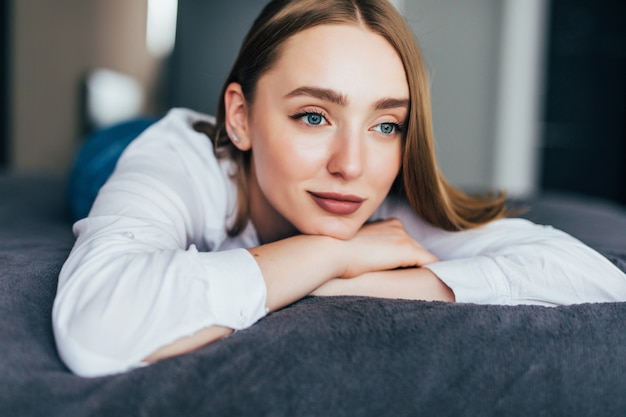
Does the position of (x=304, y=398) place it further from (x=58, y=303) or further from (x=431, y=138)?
(x=431, y=138)

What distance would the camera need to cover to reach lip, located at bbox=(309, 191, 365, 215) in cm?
103

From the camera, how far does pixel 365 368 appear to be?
27.0 inches

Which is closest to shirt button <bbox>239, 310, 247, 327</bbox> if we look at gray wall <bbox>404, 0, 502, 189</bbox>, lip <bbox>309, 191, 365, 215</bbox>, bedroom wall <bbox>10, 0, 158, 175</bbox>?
lip <bbox>309, 191, 365, 215</bbox>

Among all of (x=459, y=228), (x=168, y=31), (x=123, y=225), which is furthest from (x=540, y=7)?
(x=123, y=225)

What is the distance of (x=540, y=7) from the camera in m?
4.46

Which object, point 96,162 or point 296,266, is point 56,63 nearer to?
point 96,162

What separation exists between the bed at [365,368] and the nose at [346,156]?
260 mm

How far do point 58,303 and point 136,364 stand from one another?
0.47 feet

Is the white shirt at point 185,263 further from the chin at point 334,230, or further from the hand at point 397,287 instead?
the chin at point 334,230

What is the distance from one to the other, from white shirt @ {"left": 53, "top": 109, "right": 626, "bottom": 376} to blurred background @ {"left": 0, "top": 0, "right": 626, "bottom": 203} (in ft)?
10.0

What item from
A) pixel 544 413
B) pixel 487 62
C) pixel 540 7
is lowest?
pixel 544 413

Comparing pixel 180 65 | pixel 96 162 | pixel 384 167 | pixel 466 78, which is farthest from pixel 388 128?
pixel 466 78

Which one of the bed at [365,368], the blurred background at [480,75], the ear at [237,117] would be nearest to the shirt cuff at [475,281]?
the bed at [365,368]

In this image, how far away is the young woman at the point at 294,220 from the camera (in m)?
0.76
